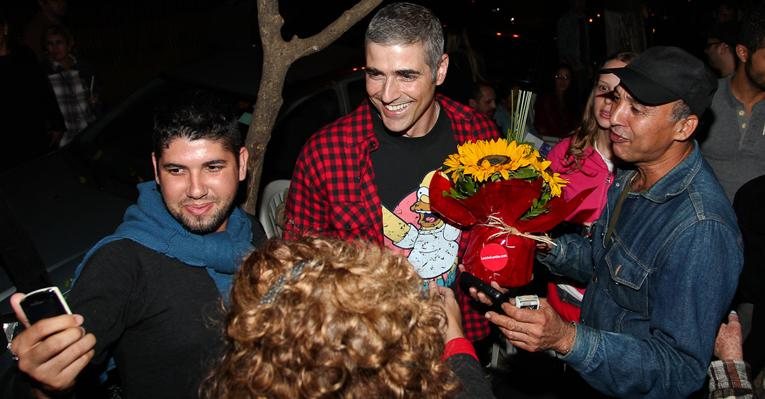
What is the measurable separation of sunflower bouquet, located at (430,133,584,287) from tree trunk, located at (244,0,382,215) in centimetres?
112

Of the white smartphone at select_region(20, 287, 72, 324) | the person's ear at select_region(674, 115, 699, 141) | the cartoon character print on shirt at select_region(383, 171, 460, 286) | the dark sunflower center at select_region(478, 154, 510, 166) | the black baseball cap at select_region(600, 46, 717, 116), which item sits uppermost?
the black baseball cap at select_region(600, 46, 717, 116)

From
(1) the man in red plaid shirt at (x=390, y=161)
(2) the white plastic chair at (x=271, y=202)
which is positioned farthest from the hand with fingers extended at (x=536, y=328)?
(2) the white plastic chair at (x=271, y=202)

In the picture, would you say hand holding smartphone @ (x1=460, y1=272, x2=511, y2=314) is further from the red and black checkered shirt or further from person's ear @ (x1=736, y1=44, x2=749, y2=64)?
person's ear @ (x1=736, y1=44, x2=749, y2=64)

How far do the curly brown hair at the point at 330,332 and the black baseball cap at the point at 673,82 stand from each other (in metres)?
1.39

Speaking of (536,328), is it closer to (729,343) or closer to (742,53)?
(729,343)

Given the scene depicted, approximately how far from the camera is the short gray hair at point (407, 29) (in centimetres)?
298

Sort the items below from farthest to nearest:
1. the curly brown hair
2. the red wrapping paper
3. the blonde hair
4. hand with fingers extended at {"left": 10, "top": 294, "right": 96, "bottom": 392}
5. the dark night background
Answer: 1. the dark night background
2. the blonde hair
3. the red wrapping paper
4. hand with fingers extended at {"left": 10, "top": 294, "right": 96, "bottom": 392}
5. the curly brown hair

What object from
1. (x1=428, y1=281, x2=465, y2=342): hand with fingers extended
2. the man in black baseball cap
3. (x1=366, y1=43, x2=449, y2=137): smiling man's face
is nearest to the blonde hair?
the man in black baseball cap

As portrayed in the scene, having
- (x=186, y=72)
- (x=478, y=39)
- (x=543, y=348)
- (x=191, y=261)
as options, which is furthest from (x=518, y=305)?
(x=478, y=39)

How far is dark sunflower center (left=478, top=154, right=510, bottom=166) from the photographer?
2.69 m

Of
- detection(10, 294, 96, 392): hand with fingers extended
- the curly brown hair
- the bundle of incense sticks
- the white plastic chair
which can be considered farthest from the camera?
the white plastic chair

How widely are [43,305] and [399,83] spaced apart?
190 centimetres

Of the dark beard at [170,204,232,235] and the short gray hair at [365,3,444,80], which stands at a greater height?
the short gray hair at [365,3,444,80]

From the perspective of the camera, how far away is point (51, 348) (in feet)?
5.56
